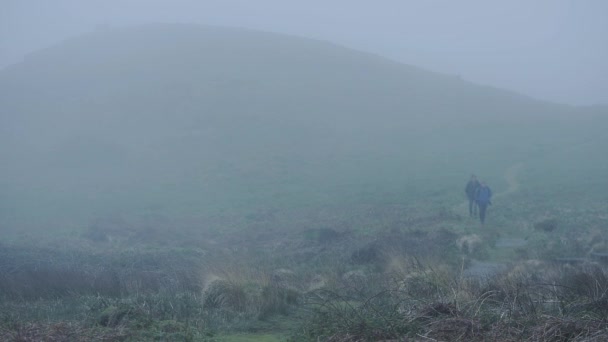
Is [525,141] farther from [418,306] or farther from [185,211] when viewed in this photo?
[418,306]

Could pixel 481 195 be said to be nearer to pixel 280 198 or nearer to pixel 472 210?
pixel 472 210

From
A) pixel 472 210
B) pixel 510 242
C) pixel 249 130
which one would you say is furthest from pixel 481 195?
pixel 249 130

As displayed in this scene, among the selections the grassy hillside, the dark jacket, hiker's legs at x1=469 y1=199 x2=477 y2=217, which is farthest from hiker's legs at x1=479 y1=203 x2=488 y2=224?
hiker's legs at x1=469 y1=199 x2=477 y2=217

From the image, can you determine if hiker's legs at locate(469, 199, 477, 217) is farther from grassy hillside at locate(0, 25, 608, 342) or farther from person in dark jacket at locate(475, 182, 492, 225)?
person in dark jacket at locate(475, 182, 492, 225)

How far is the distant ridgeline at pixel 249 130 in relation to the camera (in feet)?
159

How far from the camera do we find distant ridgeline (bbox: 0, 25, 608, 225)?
48.3 meters

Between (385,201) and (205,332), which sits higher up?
(205,332)

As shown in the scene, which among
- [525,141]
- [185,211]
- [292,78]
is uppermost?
[292,78]

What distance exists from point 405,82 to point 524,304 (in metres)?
80.5

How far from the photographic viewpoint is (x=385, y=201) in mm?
38625

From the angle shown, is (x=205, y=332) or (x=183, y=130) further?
(x=183, y=130)

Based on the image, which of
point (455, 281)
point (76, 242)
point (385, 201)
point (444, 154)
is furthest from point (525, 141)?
point (455, 281)

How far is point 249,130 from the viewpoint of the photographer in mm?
67062

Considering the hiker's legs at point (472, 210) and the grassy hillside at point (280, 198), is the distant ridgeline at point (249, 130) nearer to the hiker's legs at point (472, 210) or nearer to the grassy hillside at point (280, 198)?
the grassy hillside at point (280, 198)
